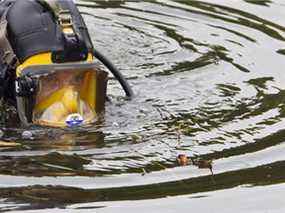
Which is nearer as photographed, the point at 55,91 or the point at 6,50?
the point at 55,91

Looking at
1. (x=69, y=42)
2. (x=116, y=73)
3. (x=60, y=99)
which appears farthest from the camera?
(x=116, y=73)

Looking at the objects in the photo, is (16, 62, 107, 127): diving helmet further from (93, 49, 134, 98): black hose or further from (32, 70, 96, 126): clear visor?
(93, 49, 134, 98): black hose

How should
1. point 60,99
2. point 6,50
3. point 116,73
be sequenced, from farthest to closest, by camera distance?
point 116,73 → point 6,50 → point 60,99

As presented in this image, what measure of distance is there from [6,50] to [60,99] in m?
0.50

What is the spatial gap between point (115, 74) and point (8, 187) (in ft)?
5.33

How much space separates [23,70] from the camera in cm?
582

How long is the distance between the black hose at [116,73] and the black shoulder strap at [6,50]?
21.1 inches

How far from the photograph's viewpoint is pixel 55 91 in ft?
19.3

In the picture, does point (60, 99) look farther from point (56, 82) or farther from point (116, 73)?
point (116, 73)

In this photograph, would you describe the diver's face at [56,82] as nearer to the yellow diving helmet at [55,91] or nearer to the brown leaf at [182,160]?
the yellow diving helmet at [55,91]

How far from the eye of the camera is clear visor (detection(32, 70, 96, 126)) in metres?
5.82

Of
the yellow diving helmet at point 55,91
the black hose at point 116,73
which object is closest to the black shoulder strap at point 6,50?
the yellow diving helmet at point 55,91

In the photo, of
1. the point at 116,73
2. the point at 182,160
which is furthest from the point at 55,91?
the point at 182,160

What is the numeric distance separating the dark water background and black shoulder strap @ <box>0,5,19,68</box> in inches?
15.1
